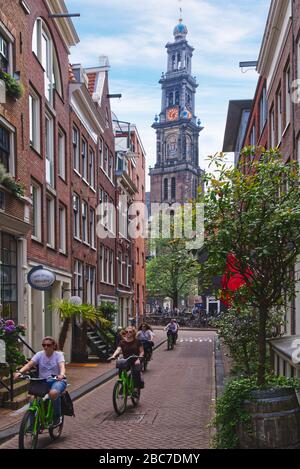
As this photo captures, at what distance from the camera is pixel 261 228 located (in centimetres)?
791

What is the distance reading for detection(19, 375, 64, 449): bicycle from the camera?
26.9 feet

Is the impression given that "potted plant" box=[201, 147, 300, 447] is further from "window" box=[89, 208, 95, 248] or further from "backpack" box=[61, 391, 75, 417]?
"window" box=[89, 208, 95, 248]

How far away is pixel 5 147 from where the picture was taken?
51.6 feet

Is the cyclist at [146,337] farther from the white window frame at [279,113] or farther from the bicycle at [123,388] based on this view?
the bicycle at [123,388]

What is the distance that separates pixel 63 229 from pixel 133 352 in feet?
36.4

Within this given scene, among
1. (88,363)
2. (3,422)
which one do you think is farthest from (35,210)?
(3,422)

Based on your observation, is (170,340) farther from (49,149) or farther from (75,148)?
(49,149)

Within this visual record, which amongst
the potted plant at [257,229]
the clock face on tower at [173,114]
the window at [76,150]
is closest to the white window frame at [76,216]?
the window at [76,150]

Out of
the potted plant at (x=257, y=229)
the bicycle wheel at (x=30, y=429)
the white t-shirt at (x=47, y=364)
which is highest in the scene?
the potted plant at (x=257, y=229)

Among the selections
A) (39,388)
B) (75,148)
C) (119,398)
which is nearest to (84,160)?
(75,148)

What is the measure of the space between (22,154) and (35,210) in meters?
2.87

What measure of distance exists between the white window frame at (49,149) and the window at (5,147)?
15.0 feet

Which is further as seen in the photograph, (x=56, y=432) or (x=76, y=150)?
(x=76, y=150)

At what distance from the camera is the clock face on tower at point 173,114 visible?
4680 inches
